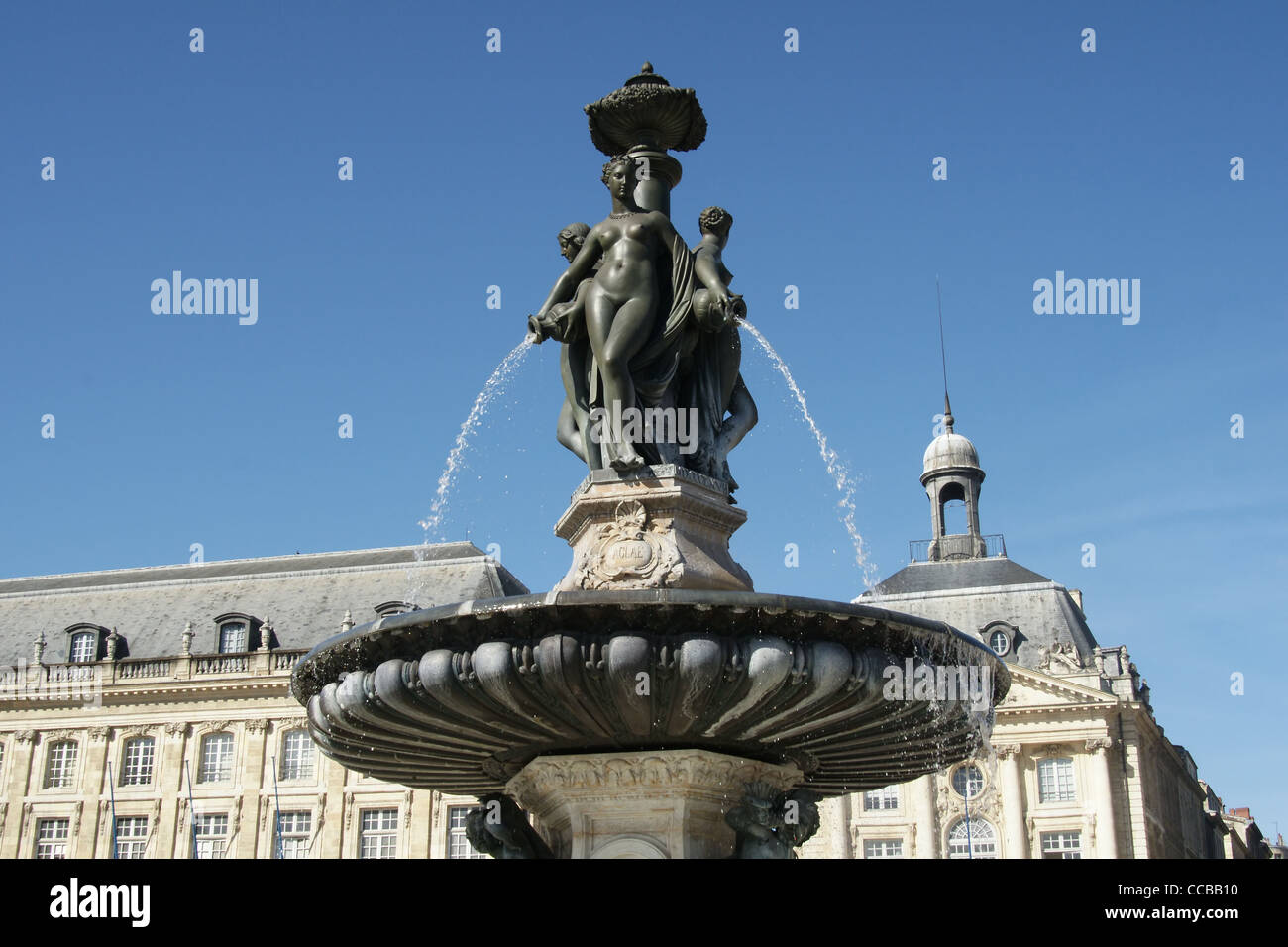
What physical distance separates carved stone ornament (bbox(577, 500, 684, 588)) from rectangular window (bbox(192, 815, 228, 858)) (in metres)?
54.2

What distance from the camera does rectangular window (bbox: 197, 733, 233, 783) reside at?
62.6 metres

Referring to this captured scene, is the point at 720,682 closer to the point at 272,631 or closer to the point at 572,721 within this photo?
the point at 572,721

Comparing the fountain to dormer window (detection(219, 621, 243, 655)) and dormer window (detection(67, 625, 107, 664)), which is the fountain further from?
dormer window (detection(67, 625, 107, 664))

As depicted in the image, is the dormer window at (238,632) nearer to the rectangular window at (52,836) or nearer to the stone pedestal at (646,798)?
the rectangular window at (52,836)

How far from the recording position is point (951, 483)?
241ft

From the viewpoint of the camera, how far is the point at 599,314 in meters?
10.7

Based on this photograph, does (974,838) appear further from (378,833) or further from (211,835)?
(211,835)

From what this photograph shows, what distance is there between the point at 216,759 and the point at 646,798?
57001 millimetres

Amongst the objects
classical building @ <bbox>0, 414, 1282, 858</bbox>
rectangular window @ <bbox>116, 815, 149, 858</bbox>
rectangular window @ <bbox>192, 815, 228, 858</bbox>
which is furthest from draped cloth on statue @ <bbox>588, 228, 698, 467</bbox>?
rectangular window @ <bbox>116, 815, 149, 858</bbox>

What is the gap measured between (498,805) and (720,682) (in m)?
2.34

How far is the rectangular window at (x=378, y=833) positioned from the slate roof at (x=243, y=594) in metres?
7.46

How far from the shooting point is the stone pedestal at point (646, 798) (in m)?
9.41

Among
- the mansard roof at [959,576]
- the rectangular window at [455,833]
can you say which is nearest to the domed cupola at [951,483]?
the mansard roof at [959,576]
